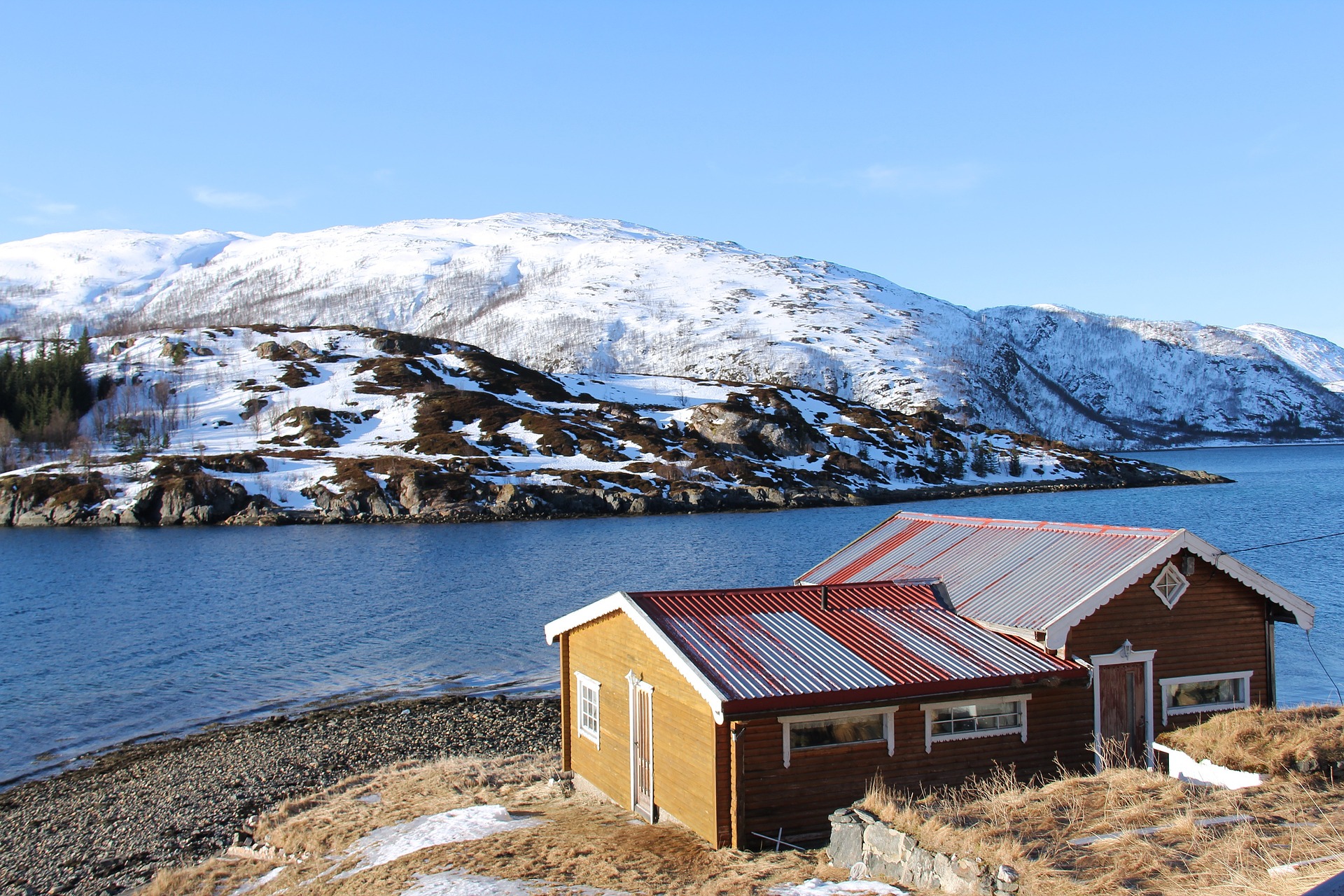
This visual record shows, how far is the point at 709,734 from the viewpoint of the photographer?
15.1 metres

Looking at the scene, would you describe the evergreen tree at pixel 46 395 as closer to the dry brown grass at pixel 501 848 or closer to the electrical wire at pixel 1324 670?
the dry brown grass at pixel 501 848

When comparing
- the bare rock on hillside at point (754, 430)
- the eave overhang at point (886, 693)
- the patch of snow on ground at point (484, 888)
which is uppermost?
the bare rock on hillside at point (754, 430)

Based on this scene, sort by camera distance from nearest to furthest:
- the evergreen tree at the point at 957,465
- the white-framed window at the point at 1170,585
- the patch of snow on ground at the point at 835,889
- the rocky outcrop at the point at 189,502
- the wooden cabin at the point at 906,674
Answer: the patch of snow on ground at the point at 835,889 → the wooden cabin at the point at 906,674 → the white-framed window at the point at 1170,585 → the rocky outcrop at the point at 189,502 → the evergreen tree at the point at 957,465

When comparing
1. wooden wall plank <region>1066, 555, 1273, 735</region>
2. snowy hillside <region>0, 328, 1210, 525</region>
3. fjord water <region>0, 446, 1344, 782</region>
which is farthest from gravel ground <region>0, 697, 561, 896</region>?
snowy hillside <region>0, 328, 1210, 525</region>

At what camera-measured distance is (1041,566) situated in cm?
1975

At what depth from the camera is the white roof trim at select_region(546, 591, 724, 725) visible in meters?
14.7

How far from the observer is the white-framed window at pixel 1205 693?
1806cm

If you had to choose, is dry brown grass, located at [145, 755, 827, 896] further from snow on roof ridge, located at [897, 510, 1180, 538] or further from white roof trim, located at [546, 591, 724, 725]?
snow on roof ridge, located at [897, 510, 1180, 538]

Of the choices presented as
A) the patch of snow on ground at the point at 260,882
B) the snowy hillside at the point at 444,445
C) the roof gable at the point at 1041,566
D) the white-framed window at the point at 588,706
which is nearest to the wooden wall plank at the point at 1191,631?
the roof gable at the point at 1041,566

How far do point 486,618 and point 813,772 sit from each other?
33.3m

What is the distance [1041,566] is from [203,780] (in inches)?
812

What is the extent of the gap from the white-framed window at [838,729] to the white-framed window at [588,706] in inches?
210

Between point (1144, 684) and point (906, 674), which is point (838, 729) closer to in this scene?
point (906, 674)

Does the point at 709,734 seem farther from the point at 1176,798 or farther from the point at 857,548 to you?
the point at 857,548
